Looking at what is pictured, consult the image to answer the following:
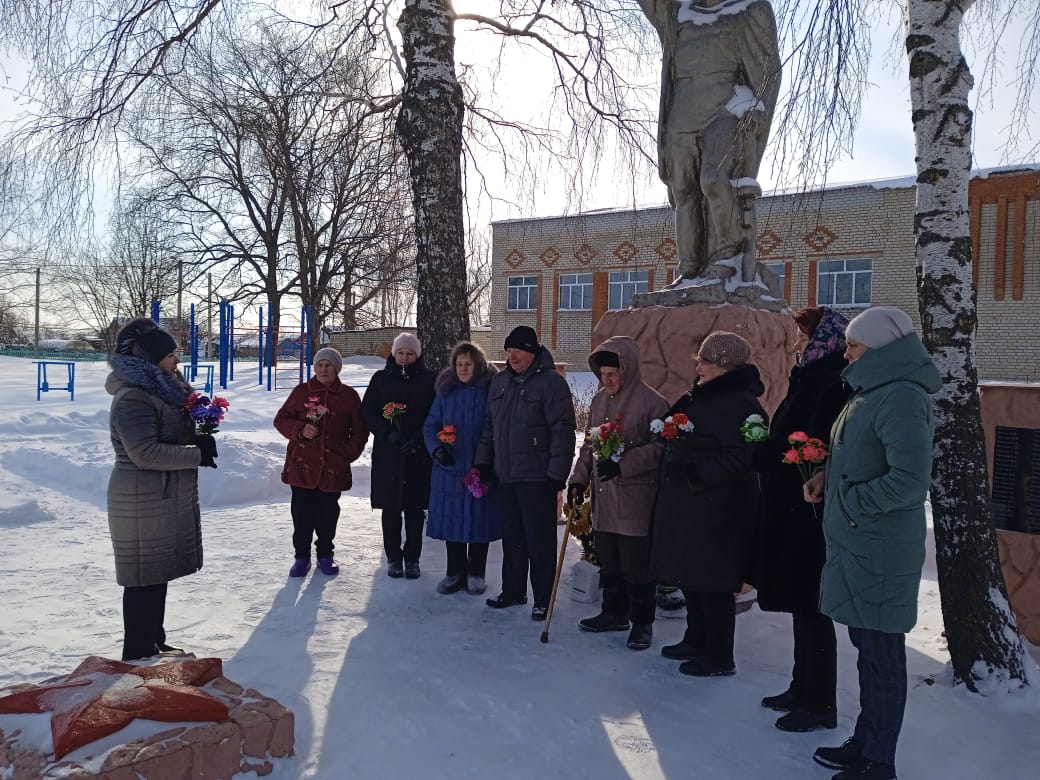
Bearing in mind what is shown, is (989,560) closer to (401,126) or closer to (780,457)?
(780,457)

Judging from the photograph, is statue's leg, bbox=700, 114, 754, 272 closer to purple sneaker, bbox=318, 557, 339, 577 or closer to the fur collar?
purple sneaker, bbox=318, 557, 339, 577

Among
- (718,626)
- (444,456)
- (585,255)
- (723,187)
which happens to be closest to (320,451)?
(444,456)

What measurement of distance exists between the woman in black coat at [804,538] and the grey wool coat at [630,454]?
77cm

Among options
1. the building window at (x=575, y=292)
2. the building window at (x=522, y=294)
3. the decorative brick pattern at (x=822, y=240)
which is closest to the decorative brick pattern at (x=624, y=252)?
the building window at (x=575, y=292)

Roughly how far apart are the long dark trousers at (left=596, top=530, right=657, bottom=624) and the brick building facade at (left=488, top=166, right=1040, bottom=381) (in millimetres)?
11767

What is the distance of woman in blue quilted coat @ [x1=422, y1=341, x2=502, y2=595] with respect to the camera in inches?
189

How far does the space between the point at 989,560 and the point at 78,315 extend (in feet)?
139

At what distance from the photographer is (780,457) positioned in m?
3.21

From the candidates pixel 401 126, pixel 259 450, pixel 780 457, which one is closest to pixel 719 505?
pixel 780 457

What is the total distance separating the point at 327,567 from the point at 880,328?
382 centimetres

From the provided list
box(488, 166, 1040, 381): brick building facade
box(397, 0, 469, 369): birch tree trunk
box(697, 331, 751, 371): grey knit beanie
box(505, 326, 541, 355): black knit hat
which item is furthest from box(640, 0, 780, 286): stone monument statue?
box(488, 166, 1040, 381): brick building facade

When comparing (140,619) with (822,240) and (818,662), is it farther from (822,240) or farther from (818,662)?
(822,240)

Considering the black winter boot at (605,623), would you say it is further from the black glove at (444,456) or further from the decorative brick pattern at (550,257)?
the decorative brick pattern at (550,257)

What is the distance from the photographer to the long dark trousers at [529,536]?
4430 mm
